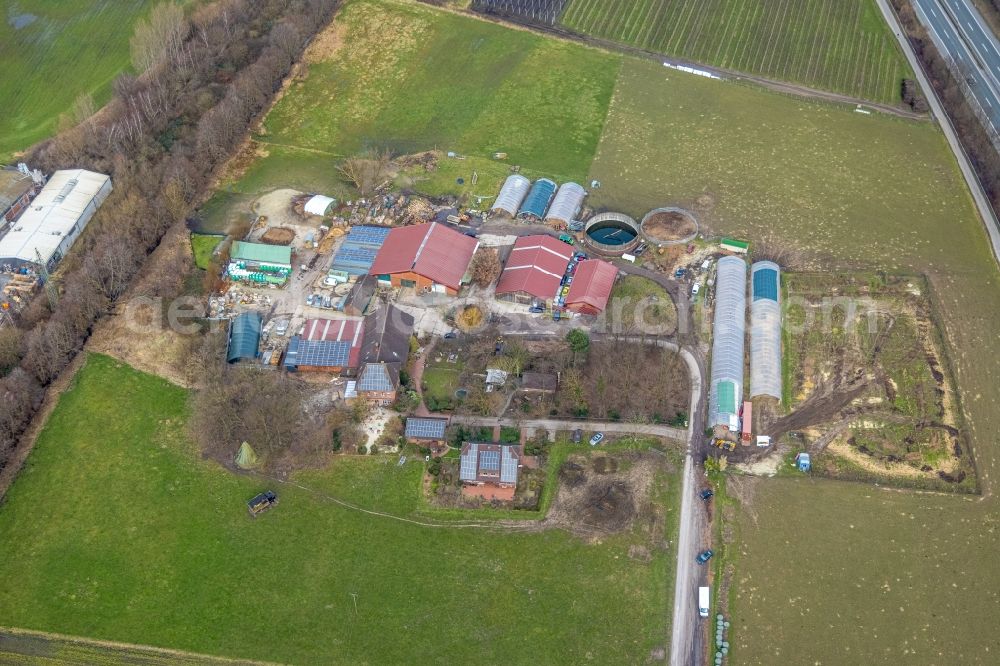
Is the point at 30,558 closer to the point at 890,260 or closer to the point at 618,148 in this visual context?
the point at 618,148

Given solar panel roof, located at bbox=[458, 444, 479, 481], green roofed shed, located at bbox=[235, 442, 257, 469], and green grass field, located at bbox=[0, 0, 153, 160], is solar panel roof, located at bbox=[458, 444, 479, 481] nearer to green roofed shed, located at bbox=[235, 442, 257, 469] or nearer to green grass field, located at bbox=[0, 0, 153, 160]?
green roofed shed, located at bbox=[235, 442, 257, 469]

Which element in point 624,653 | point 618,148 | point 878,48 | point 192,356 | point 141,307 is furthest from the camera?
point 878,48

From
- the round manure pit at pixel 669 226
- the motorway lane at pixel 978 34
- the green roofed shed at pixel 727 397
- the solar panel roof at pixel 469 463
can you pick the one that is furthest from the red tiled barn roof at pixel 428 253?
the motorway lane at pixel 978 34

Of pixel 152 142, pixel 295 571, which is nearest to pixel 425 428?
pixel 295 571

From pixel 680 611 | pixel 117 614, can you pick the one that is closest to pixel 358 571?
pixel 117 614

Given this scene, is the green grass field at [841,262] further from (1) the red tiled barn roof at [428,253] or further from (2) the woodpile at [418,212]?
(2) the woodpile at [418,212]

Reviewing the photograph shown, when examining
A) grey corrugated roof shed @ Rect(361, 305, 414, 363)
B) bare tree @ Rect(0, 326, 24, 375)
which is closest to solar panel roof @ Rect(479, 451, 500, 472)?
grey corrugated roof shed @ Rect(361, 305, 414, 363)
